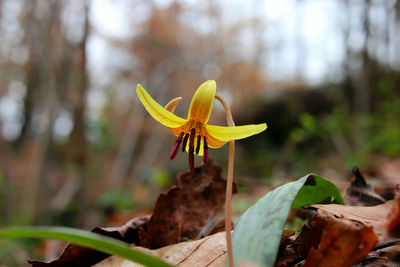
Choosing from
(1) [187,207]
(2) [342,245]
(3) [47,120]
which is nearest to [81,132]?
(3) [47,120]

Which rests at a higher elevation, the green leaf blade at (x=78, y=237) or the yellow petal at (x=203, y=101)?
the yellow petal at (x=203, y=101)

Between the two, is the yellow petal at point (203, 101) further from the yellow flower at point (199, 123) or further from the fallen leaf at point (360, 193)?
the fallen leaf at point (360, 193)

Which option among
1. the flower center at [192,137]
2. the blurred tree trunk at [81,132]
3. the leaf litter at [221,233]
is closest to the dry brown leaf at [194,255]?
the leaf litter at [221,233]

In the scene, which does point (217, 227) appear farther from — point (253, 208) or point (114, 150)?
point (114, 150)

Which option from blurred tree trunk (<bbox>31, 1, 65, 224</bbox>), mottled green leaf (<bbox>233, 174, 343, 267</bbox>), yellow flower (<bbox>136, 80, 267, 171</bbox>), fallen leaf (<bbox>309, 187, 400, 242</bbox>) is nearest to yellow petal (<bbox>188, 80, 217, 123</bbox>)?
yellow flower (<bbox>136, 80, 267, 171</bbox>)

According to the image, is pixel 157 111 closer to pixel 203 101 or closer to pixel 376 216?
pixel 203 101

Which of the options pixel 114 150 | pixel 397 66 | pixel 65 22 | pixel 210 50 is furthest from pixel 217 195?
pixel 114 150

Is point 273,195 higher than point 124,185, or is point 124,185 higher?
point 273,195
